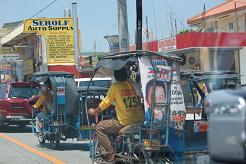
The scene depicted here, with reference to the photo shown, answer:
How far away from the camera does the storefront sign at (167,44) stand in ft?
90.9

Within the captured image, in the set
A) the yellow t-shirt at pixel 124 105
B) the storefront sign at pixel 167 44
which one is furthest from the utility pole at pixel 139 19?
the storefront sign at pixel 167 44

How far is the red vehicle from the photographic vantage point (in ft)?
62.1

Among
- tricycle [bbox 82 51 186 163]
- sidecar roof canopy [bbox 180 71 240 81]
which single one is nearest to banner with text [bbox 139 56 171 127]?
tricycle [bbox 82 51 186 163]

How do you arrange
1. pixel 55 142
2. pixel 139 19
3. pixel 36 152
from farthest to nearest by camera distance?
1. pixel 139 19
2. pixel 55 142
3. pixel 36 152

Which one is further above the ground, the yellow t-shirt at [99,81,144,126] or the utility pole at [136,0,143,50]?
the utility pole at [136,0,143,50]

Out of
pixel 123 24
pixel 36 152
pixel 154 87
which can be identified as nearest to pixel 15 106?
pixel 123 24

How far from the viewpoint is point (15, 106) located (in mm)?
18953

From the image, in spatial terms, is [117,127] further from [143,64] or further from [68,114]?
[68,114]

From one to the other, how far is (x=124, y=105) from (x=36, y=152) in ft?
17.0

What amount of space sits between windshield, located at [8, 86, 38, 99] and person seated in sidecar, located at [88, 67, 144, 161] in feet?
37.5

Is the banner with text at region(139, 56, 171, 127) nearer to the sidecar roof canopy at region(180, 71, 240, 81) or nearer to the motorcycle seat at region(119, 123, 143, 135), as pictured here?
the motorcycle seat at region(119, 123, 143, 135)

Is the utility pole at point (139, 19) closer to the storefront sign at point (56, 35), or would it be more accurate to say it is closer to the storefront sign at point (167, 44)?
the storefront sign at point (167, 44)

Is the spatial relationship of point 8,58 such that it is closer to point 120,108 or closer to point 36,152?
point 36,152

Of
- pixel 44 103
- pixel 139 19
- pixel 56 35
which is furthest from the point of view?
pixel 56 35
